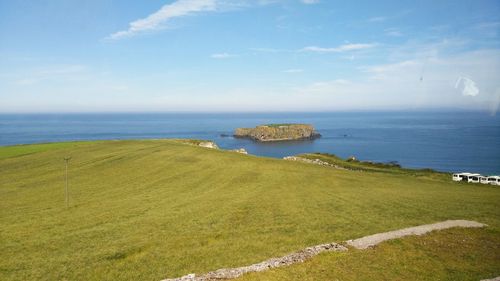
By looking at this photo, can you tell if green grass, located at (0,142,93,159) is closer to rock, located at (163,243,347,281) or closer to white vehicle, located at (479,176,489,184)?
rock, located at (163,243,347,281)

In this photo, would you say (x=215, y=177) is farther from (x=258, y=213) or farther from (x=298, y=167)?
(x=258, y=213)

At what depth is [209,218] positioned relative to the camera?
3036 cm

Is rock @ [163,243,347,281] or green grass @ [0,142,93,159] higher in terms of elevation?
green grass @ [0,142,93,159]

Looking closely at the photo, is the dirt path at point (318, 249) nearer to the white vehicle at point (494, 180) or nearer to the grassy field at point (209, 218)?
the grassy field at point (209, 218)

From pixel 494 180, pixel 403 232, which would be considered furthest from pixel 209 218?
pixel 494 180

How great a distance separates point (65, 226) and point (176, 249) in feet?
40.2

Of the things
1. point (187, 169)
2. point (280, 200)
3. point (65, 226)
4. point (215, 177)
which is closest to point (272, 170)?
point (215, 177)

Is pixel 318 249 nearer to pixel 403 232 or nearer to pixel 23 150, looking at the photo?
pixel 403 232

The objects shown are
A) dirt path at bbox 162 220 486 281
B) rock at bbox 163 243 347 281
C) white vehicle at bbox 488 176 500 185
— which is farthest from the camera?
white vehicle at bbox 488 176 500 185

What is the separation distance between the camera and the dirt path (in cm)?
1845

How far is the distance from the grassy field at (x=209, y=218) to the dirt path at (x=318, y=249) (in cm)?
86

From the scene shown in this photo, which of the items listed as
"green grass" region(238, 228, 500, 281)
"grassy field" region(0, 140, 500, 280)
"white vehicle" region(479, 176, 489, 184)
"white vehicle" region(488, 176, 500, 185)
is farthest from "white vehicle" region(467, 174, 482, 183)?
"green grass" region(238, 228, 500, 281)

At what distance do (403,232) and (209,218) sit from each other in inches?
607

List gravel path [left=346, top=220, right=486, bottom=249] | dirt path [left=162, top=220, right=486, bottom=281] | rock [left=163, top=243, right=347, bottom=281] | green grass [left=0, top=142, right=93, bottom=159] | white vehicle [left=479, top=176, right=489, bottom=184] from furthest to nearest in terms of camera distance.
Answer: green grass [left=0, top=142, right=93, bottom=159], white vehicle [left=479, top=176, right=489, bottom=184], gravel path [left=346, top=220, right=486, bottom=249], dirt path [left=162, top=220, right=486, bottom=281], rock [left=163, top=243, right=347, bottom=281]
